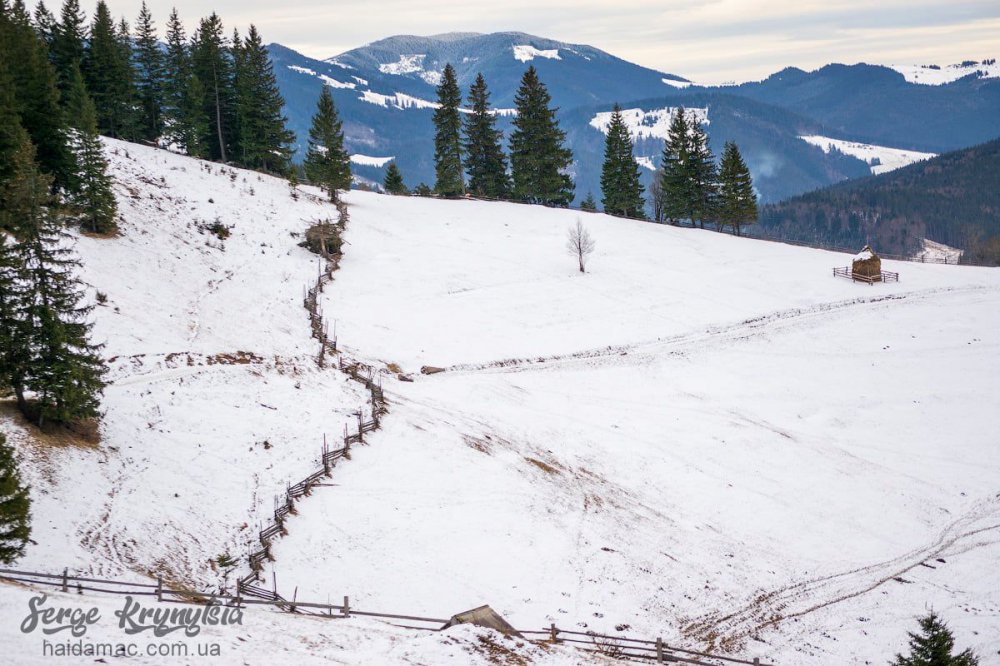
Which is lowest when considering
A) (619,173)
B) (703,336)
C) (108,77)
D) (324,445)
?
(324,445)

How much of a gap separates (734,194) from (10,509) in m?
73.0

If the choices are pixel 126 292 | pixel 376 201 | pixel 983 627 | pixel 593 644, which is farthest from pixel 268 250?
pixel 983 627

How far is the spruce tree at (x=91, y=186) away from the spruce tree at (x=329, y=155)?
24.9 m

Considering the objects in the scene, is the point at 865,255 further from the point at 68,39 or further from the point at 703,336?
the point at 68,39

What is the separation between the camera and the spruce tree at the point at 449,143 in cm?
7950

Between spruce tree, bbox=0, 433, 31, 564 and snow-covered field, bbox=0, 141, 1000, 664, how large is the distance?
129cm

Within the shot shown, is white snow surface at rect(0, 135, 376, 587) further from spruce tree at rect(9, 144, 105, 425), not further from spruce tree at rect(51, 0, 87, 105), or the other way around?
spruce tree at rect(51, 0, 87, 105)

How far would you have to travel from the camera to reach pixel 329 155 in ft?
220

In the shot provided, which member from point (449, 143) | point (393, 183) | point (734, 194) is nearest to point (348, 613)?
point (449, 143)

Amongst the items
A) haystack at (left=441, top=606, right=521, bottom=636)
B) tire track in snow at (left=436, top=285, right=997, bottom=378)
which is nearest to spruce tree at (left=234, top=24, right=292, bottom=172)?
tire track in snow at (left=436, top=285, right=997, bottom=378)

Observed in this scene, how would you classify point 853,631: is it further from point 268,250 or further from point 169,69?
point 169,69

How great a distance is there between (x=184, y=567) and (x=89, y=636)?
18.8 feet

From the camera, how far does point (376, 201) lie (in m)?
74.9

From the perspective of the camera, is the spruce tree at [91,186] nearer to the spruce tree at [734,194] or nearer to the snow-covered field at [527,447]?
the snow-covered field at [527,447]
